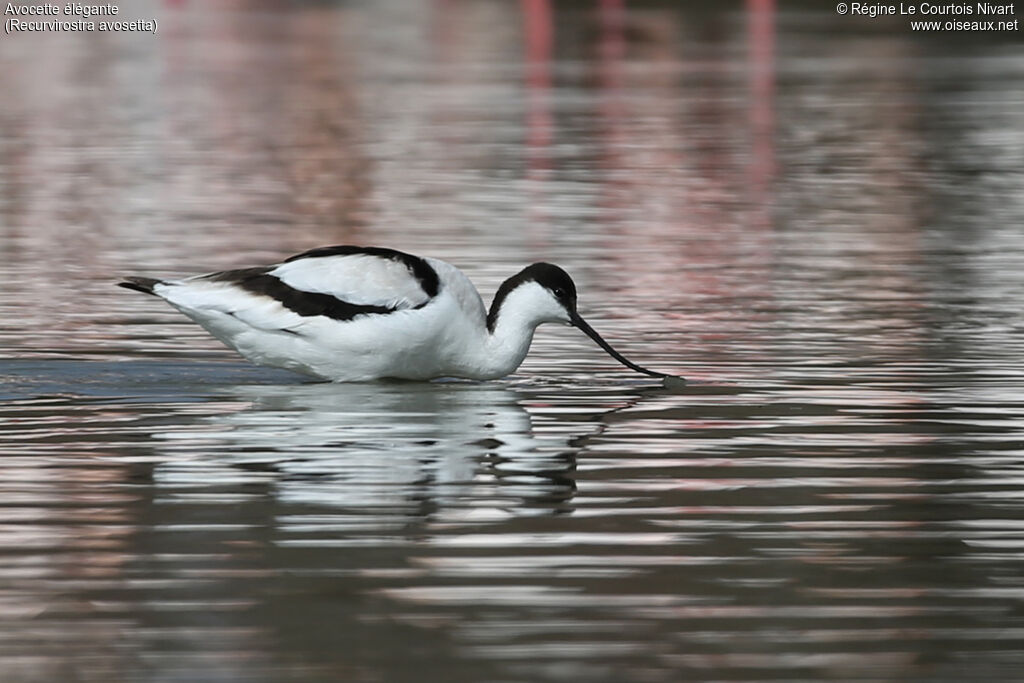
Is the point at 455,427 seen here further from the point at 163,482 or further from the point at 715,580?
the point at 715,580

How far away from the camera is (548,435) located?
Answer: 415 inches

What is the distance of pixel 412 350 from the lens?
11.8m

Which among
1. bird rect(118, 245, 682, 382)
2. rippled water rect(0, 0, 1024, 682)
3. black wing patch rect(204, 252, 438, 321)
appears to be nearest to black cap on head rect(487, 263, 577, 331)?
bird rect(118, 245, 682, 382)

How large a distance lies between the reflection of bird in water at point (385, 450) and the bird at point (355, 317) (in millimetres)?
153

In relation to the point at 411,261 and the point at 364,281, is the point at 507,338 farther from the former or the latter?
the point at 364,281

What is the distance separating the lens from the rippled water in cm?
690

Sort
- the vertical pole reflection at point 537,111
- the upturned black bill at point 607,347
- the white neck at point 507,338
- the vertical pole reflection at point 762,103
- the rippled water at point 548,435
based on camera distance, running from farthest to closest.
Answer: the vertical pole reflection at point 762,103
the vertical pole reflection at point 537,111
the upturned black bill at point 607,347
the white neck at point 507,338
the rippled water at point 548,435

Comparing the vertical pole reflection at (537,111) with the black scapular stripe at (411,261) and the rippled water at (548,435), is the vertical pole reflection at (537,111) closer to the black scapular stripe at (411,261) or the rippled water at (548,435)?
the rippled water at (548,435)

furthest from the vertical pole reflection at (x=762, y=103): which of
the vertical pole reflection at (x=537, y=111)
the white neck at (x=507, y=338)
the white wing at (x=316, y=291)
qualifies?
Answer: the white wing at (x=316, y=291)

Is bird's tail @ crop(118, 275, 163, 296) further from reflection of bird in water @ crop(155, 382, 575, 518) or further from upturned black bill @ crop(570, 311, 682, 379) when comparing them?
upturned black bill @ crop(570, 311, 682, 379)

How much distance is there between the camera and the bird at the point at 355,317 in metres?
11.6

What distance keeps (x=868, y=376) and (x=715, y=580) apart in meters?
4.68

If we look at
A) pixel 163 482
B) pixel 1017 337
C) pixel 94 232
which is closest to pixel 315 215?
pixel 94 232

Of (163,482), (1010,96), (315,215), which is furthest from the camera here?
(1010,96)
